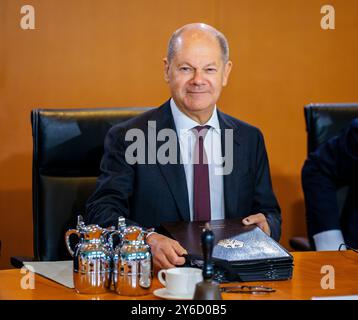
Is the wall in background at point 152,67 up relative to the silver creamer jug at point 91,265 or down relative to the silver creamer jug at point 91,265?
up

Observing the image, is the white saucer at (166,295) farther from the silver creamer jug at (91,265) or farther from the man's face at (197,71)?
the man's face at (197,71)

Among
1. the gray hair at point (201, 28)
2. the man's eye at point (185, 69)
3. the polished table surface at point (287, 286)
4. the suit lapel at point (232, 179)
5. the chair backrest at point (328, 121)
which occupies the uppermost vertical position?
the gray hair at point (201, 28)

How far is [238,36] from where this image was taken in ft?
12.3

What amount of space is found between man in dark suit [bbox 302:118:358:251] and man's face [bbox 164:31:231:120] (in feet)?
2.04

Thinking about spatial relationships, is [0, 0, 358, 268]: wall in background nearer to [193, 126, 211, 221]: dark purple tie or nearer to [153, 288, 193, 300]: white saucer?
[193, 126, 211, 221]: dark purple tie

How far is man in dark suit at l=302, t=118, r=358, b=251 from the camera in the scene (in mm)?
2936

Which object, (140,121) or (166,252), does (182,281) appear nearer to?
(166,252)

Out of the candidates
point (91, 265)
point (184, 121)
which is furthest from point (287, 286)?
point (184, 121)

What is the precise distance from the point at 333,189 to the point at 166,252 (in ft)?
3.97

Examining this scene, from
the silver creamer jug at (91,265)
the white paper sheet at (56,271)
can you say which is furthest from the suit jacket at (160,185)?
the silver creamer jug at (91,265)

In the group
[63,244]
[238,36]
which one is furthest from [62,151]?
[238,36]

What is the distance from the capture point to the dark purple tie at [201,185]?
2.54 m

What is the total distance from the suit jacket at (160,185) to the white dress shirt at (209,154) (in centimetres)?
2

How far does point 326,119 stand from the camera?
301 centimetres
